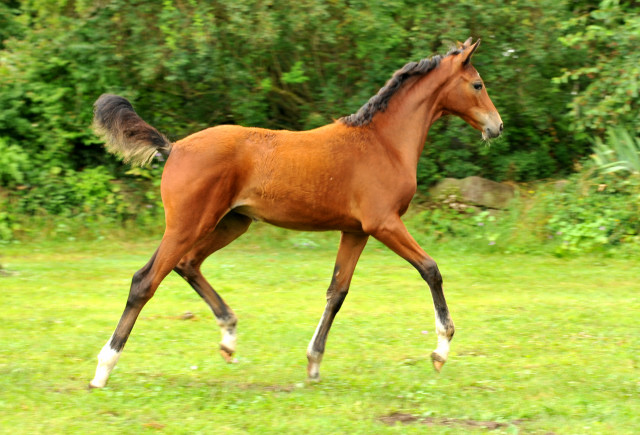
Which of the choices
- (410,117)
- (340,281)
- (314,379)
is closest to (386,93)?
(410,117)

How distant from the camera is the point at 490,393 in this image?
5.64 metres

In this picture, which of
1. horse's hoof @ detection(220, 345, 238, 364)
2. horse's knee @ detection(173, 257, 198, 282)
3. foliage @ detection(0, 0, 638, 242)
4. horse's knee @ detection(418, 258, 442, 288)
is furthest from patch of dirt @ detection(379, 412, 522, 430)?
foliage @ detection(0, 0, 638, 242)

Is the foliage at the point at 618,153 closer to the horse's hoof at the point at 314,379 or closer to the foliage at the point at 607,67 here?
the foliage at the point at 607,67

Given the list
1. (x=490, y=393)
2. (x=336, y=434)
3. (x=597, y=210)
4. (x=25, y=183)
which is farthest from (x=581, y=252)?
(x=25, y=183)

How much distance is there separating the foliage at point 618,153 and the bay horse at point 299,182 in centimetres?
671

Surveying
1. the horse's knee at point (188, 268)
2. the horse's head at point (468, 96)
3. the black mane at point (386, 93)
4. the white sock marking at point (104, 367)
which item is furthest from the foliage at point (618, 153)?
the white sock marking at point (104, 367)

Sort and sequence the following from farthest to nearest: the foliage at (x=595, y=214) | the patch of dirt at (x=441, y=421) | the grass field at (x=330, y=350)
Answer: the foliage at (x=595, y=214) < the grass field at (x=330, y=350) < the patch of dirt at (x=441, y=421)

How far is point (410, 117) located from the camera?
6.10 meters

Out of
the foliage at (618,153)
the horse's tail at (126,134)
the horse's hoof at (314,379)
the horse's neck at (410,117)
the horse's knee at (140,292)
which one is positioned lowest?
the foliage at (618,153)

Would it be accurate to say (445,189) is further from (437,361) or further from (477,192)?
(437,361)

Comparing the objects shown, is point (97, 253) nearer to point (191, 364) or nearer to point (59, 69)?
point (59, 69)

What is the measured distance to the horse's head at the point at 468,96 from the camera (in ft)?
20.5

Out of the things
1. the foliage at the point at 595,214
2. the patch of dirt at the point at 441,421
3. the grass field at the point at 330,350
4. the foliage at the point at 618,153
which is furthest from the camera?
the foliage at the point at 618,153

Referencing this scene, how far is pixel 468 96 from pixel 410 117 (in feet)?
1.69
